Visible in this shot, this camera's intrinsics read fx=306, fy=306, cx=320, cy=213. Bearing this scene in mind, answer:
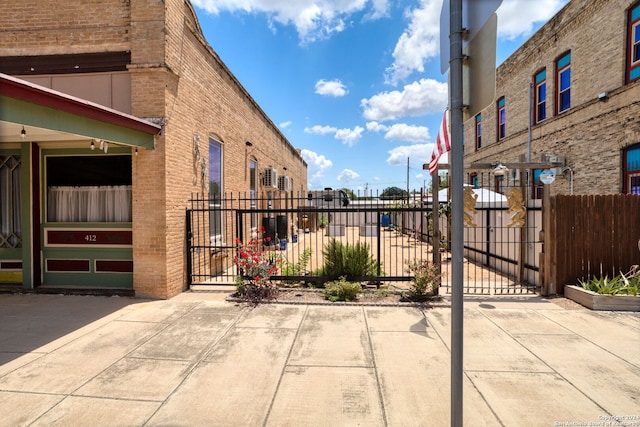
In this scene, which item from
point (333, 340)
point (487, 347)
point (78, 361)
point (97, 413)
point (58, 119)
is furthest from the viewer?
point (58, 119)

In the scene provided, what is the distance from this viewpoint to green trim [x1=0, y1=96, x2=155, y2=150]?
3727mm

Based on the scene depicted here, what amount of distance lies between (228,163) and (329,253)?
15.2 feet

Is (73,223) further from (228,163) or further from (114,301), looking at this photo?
(228,163)

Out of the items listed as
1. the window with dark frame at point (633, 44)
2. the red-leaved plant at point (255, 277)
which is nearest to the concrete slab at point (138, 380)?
the red-leaved plant at point (255, 277)

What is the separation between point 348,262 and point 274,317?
2302 millimetres

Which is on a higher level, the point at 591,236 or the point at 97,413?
the point at 591,236

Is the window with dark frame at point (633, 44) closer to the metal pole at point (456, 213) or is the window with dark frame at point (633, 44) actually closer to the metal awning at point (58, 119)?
the metal pole at point (456, 213)

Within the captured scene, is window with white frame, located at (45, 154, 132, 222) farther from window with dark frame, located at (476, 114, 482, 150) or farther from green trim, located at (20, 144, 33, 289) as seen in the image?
window with dark frame, located at (476, 114, 482, 150)

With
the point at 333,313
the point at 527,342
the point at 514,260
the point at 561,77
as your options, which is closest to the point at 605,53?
the point at 561,77

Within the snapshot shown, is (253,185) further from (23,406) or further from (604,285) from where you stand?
(604,285)

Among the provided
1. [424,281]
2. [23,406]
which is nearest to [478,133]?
[424,281]

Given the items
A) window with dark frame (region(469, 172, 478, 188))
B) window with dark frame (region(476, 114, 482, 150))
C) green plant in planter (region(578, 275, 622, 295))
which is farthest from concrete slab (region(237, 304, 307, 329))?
window with dark frame (region(476, 114, 482, 150))

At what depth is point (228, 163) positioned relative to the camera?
9.39 m

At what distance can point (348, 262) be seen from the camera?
22.2 ft
